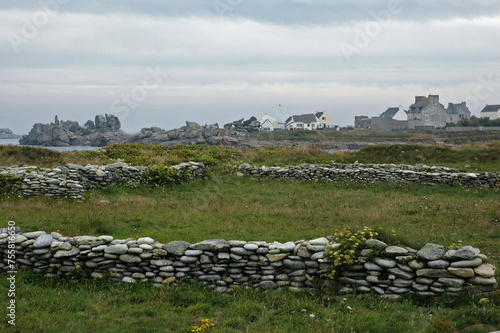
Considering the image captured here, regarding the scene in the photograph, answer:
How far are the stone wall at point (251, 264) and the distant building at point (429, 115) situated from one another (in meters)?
84.6

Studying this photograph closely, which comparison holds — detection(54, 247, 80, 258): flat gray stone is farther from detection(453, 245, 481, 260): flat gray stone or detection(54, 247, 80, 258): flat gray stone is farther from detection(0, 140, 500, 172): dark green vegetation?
detection(0, 140, 500, 172): dark green vegetation

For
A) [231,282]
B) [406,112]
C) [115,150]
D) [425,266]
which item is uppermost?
[406,112]

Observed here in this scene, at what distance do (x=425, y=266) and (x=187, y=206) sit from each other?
9567 mm

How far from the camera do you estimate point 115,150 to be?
26.8 metres

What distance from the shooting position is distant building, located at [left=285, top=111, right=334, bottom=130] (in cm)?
10875

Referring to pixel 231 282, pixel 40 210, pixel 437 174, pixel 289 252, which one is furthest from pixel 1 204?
pixel 437 174

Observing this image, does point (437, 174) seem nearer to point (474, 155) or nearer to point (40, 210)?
point (474, 155)

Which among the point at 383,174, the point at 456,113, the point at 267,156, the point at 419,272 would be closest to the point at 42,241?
the point at 419,272

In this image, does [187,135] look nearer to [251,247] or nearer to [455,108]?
[251,247]

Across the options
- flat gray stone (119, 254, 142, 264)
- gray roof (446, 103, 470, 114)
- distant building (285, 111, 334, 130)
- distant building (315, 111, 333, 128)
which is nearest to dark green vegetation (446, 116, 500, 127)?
gray roof (446, 103, 470, 114)

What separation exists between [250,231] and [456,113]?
96.9 m

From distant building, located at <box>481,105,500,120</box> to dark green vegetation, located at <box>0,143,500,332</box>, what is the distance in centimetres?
8181

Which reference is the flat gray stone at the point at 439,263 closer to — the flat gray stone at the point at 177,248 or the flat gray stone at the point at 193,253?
the flat gray stone at the point at 193,253

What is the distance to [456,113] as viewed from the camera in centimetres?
9150
